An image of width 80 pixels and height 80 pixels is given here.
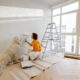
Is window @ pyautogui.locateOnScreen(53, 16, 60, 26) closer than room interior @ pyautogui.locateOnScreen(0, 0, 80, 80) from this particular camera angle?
No

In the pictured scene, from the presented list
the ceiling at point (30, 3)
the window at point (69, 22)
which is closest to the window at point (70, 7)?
the window at point (69, 22)

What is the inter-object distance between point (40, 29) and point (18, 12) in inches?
51.5

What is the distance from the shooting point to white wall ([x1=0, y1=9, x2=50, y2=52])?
394 centimetres

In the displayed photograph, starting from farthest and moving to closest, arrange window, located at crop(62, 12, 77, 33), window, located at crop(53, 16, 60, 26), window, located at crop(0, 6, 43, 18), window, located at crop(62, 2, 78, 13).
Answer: window, located at crop(53, 16, 60, 26) < window, located at crop(62, 12, 77, 33) < window, located at crop(62, 2, 78, 13) < window, located at crop(0, 6, 43, 18)

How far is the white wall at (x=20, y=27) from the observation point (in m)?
3.94

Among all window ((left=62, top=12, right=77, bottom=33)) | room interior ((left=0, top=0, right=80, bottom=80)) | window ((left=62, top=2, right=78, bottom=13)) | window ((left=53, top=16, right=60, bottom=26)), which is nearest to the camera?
room interior ((left=0, top=0, right=80, bottom=80))

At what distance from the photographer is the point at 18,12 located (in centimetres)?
425

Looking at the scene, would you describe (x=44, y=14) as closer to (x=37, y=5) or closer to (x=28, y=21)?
(x=37, y=5)

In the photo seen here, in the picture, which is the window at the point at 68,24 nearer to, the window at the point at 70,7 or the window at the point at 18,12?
the window at the point at 70,7

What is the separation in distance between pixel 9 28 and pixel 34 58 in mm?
1547

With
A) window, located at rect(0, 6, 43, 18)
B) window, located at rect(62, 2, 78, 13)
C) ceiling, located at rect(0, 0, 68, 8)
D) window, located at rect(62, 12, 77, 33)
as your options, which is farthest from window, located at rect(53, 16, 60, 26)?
window, located at rect(0, 6, 43, 18)

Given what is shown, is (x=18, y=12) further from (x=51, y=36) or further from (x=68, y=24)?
(x=68, y=24)

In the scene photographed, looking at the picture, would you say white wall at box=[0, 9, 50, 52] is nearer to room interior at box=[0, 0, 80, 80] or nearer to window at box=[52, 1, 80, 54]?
room interior at box=[0, 0, 80, 80]

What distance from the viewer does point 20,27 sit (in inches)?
171
